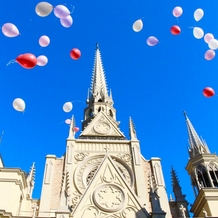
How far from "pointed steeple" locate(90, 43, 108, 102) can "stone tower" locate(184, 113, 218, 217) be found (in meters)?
15.1

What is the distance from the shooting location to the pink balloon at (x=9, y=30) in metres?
11.2

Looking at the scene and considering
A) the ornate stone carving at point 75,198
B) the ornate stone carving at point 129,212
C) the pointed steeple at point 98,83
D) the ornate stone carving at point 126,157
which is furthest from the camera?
the pointed steeple at point 98,83

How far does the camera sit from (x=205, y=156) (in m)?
21.6

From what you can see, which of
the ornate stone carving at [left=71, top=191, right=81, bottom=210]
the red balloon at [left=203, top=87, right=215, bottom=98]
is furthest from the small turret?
the red balloon at [left=203, top=87, right=215, bottom=98]

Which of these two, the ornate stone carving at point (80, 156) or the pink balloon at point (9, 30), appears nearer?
the pink balloon at point (9, 30)

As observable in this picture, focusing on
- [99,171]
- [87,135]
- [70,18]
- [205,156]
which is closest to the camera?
[70,18]

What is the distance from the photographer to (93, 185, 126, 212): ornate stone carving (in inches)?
685

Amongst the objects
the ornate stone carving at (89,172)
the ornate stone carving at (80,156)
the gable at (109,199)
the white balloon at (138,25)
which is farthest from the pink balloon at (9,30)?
the ornate stone carving at (80,156)

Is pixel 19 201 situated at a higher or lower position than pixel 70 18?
lower

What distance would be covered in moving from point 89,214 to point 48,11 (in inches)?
507

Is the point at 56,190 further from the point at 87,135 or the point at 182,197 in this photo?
the point at 182,197

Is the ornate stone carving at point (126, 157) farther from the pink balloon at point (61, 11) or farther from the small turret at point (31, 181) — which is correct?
the pink balloon at point (61, 11)

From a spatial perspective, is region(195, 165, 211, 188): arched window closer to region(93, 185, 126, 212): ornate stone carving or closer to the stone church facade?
the stone church facade

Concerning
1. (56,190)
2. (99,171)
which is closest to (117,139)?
(99,171)
